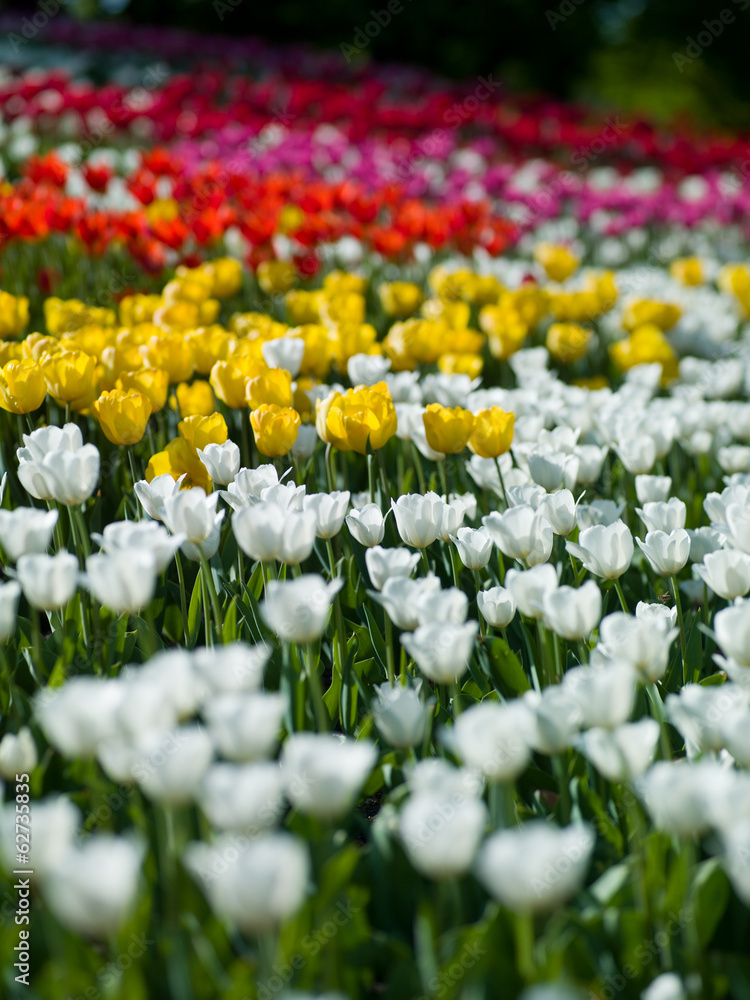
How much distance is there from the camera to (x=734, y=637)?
4.40 feet

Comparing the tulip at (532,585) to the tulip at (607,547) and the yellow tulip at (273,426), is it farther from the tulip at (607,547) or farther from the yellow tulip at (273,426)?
the yellow tulip at (273,426)

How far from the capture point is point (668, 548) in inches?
70.3

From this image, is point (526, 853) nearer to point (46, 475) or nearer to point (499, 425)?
point (46, 475)

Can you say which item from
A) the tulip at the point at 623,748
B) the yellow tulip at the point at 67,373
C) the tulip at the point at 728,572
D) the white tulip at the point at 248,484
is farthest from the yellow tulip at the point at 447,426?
the tulip at the point at 623,748

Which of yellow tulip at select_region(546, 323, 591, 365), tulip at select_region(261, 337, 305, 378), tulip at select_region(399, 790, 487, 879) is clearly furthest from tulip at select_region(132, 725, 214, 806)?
yellow tulip at select_region(546, 323, 591, 365)

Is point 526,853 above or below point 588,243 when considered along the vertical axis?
above

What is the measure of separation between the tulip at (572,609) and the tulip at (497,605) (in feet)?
0.80

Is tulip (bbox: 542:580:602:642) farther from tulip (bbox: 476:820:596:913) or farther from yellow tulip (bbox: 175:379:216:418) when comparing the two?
yellow tulip (bbox: 175:379:216:418)

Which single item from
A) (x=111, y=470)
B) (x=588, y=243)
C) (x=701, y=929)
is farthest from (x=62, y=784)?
(x=588, y=243)

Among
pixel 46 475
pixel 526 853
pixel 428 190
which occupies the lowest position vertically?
pixel 428 190

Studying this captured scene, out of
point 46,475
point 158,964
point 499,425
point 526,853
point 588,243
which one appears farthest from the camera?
point 588,243

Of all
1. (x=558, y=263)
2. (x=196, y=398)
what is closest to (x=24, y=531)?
(x=196, y=398)

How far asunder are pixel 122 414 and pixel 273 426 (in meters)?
0.32

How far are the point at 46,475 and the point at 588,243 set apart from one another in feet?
18.3
